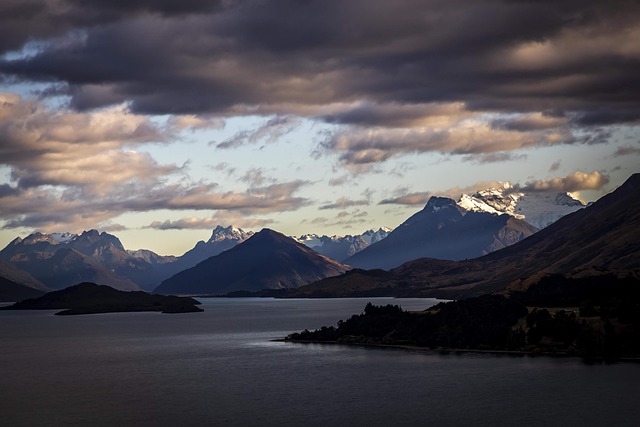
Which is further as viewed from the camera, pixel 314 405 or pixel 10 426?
pixel 314 405

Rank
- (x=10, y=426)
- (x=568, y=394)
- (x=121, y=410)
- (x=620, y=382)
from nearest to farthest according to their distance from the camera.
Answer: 1. (x=10, y=426)
2. (x=121, y=410)
3. (x=568, y=394)
4. (x=620, y=382)

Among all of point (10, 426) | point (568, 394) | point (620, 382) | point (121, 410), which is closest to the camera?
point (10, 426)

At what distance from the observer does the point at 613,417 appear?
15350 cm

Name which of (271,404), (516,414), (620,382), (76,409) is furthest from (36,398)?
(620,382)

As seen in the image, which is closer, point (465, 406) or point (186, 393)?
point (465, 406)

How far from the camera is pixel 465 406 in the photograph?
167 metres


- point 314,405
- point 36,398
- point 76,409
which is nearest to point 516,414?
point 314,405

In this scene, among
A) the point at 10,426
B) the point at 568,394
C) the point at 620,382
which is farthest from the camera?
the point at 620,382

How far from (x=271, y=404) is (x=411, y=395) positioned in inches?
1205

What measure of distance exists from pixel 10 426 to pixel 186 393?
44.4 meters

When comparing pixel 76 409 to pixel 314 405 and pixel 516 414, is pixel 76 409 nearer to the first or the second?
pixel 314 405

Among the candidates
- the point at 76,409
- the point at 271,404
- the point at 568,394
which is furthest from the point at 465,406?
the point at 76,409

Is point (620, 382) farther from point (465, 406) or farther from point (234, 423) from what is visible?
point (234, 423)

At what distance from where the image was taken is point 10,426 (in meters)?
151
